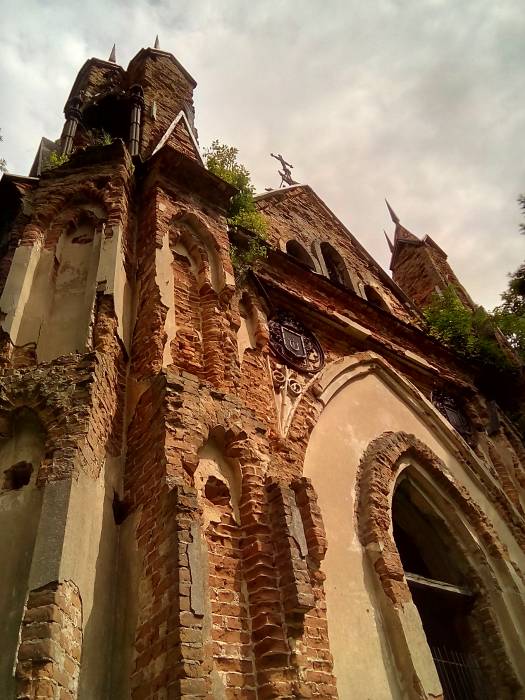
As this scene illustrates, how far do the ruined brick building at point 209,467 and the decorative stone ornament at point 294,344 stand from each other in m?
0.04

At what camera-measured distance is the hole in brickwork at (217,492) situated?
15.3 feet

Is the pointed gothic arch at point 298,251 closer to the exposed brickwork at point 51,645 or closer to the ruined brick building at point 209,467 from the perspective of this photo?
the ruined brick building at point 209,467

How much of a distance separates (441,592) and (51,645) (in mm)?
5318

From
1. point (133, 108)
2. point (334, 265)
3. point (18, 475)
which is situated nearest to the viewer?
point (18, 475)

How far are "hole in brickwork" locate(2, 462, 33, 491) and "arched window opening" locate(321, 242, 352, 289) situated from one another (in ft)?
27.4

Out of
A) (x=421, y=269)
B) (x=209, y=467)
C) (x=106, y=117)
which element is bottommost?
(x=209, y=467)

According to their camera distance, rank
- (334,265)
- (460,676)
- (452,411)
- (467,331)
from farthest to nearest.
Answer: (334,265) < (467,331) < (452,411) < (460,676)

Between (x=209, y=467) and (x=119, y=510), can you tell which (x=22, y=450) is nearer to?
(x=119, y=510)

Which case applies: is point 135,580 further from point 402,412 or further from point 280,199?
point 280,199

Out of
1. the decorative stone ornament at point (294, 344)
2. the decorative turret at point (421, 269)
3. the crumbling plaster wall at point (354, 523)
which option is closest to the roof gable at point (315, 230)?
the decorative turret at point (421, 269)

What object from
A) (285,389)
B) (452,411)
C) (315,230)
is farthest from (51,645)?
(315,230)

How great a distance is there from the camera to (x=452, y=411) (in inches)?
392

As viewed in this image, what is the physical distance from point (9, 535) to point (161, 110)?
7.80m

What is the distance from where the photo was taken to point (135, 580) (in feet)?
13.5
